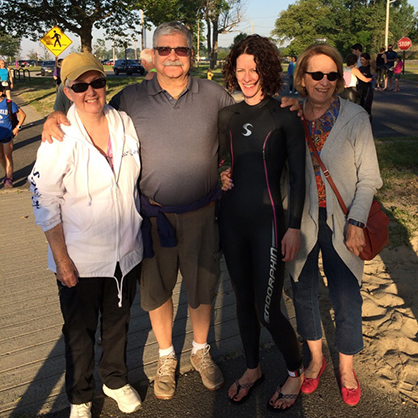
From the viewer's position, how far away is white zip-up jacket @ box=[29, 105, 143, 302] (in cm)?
239

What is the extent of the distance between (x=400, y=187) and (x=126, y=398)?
18.3 feet

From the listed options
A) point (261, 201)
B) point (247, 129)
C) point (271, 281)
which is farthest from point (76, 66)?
point (271, 281)

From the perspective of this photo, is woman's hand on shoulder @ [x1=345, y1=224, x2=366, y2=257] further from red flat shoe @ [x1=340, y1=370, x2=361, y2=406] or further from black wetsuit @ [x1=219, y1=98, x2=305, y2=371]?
red flat shoe @ [x1=340, y1=370, x2=361, y2=406]

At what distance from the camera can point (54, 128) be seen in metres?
2.37

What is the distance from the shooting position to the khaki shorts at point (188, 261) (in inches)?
116

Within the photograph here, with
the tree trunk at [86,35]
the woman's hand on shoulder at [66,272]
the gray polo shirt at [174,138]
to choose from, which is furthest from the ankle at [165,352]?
the tree trunk at [86,35]

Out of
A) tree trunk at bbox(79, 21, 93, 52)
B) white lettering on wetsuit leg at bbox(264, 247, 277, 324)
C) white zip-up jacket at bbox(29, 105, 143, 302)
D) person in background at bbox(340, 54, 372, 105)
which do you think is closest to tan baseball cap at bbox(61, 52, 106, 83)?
white zip-up jacket at bbox(29, 105, 143, 302)

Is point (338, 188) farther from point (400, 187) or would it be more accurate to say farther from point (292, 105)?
point (400, 187)

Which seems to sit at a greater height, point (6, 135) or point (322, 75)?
point (322, 75)

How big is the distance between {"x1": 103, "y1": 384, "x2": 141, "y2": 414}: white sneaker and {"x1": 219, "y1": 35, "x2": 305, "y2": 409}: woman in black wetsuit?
2.81ft

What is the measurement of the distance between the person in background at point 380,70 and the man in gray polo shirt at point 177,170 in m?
22.0

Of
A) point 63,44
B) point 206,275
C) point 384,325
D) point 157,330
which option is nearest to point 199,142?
point 206,275

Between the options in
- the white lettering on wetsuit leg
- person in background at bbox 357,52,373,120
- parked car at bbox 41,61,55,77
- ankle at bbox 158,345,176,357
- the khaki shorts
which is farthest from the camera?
parked car at bbox 41,61,55,77

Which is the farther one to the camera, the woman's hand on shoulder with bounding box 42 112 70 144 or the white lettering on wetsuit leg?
the white lettering on wetsuit leg
